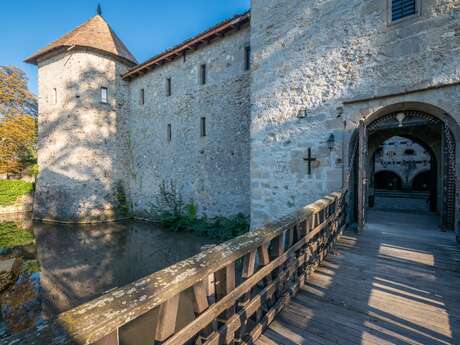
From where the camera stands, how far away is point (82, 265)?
291 inches

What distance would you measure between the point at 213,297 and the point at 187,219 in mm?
9247

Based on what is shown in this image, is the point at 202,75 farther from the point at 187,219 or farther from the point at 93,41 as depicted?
the point at 93,41

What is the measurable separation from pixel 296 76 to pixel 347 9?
5.33ft

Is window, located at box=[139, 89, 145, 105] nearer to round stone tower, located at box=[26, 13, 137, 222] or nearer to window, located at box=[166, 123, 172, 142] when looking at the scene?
round stone tower, located at box=[26, 13, 137, 222]

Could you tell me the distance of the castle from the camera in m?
4.45

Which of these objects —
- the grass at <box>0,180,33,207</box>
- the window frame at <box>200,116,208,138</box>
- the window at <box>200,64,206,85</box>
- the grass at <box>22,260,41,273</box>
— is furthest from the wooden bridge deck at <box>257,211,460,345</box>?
the grass at <box>0,180,33,207</box>

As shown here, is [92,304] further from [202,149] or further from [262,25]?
[202,149]

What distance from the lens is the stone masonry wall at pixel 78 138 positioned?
40.0 ft

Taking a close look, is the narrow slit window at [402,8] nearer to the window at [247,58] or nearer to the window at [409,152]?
the window at [247,58]

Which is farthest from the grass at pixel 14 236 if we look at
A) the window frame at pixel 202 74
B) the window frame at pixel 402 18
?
the window frame at pixel 402 18

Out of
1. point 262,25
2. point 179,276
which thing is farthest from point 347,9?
point 179,276

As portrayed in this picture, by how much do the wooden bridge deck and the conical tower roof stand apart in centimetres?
1453

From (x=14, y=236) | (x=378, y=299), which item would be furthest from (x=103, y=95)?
(x=378, y=299)

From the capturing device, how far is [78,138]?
12.3 metres
